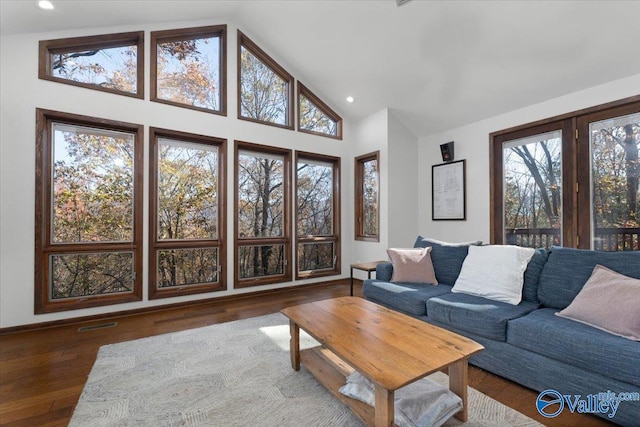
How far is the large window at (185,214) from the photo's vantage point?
143 inches

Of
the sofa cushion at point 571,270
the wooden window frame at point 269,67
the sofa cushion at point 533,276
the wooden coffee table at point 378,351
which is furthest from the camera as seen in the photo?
the wooden window frame at point 269,67

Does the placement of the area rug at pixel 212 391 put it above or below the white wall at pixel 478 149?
below

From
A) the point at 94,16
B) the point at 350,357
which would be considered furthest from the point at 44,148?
the point at 350,357

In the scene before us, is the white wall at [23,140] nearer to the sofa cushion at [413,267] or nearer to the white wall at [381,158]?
the sofa cushion at [413,267]

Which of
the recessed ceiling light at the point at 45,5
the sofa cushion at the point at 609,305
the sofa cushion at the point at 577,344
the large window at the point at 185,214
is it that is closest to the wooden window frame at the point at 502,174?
the sofa cushion at the point at 609,305

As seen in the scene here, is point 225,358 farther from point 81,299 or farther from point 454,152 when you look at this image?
point 454,152

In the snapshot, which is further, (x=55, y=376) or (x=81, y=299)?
(x=81, y=299)

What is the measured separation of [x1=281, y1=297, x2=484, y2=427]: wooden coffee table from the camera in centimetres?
129

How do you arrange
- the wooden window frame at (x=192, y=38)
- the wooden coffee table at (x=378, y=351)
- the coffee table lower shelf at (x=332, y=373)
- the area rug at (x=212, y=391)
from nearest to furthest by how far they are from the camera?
the wooden coffee table at (x=378, y=351) → the coffee table lower shelf at (x=332, y=373) → the area rug at (x=212, y=391) → the wooden window frame at (x=192, y=38)

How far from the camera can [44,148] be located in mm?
3031

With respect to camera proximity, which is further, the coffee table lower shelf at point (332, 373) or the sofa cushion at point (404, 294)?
the sofa cushion at point (404, 294)

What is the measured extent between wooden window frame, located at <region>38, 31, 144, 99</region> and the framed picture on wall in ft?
13.8

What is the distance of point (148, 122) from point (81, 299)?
2.12 meters

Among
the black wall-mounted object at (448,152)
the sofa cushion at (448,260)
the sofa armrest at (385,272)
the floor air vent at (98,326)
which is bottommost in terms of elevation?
the floor air vent at (98,326)
